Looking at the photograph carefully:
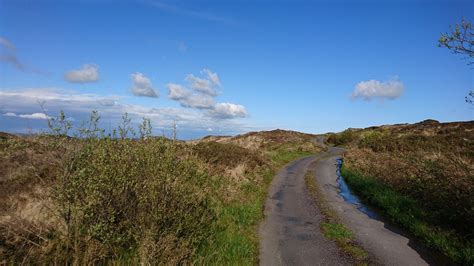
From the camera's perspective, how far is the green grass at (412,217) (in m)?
9.00

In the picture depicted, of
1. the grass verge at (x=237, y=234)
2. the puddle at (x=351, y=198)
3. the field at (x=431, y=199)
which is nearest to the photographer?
the grass verge at (x=237, y=234)

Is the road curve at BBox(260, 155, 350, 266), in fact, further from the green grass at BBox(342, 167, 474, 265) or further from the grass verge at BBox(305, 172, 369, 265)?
the green grass at BBox(342, 167, 474, 265)

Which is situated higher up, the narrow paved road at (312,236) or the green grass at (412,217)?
the green grass at (412,217)

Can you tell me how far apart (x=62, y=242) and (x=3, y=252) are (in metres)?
0.95

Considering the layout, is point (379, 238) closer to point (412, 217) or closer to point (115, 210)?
point (412, 217)

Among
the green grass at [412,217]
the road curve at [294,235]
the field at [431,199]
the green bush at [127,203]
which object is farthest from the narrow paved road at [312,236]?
the green bush at [127,203]

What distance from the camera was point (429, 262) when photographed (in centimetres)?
862

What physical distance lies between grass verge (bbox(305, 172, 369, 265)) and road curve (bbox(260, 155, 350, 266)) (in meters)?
0.23

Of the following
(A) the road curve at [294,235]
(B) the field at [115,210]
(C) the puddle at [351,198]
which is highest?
(B) the field at [115,210]

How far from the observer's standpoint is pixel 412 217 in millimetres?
12047

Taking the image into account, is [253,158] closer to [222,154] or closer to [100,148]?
[222,154]

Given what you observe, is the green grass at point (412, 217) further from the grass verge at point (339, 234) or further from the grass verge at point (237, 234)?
the grass verge at point (237, 234)

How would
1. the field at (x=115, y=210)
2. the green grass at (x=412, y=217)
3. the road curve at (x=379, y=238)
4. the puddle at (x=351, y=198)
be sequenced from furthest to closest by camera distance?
the puddle at (x=351, y=198) → the green grass at (x=412, y=217) → the road curve at (x=379, y=238) → the field at (x=115, y=210)

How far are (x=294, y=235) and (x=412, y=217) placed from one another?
448cm
